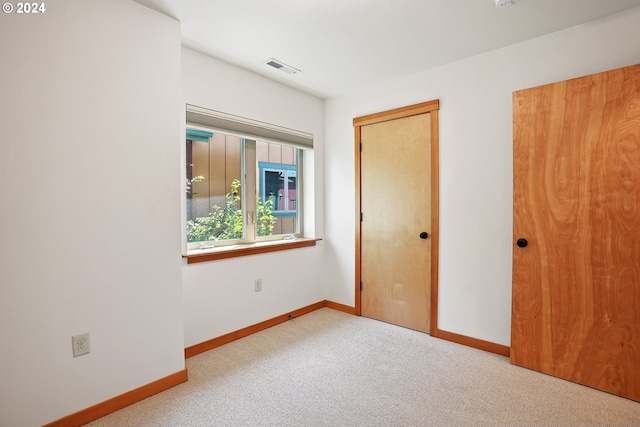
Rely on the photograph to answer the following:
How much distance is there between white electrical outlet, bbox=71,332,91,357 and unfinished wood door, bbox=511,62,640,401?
9.31 ft

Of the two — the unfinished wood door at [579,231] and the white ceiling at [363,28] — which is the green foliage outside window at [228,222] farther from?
the unfinished wood door at [579,231]

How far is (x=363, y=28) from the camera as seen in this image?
7.35ft

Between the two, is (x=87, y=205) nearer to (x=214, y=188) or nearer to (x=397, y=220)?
(x=214, y=188)

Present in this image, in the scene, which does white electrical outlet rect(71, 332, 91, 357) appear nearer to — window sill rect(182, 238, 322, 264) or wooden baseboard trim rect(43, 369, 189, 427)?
wooden baseboard trim rect(43, 369, 189, 427)

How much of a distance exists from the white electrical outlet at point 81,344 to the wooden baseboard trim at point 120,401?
1.07 ft

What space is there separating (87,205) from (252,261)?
149 centimetres

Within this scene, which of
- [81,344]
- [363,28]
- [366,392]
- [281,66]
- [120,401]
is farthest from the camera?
[281,66]

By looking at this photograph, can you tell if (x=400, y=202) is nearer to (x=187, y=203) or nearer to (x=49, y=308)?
(x=187, y=203)

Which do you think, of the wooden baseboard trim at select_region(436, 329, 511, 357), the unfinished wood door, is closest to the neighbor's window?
the wooden baseboard trim at select_region(436, 329, 511, 357)

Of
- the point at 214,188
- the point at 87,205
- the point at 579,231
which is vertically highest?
the point at 214,188

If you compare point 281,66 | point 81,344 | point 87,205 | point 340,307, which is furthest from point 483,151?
point 81,344

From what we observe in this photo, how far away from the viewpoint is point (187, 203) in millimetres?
2693

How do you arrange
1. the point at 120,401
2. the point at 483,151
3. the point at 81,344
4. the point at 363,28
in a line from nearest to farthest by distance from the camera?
the point at 81,344 → the point at 120,401 → the point at 363,28 → the point at 483,151

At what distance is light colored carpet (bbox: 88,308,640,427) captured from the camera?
71.1 inches
